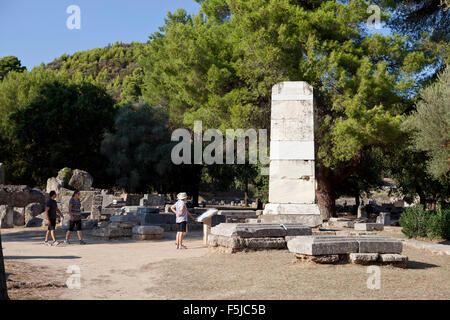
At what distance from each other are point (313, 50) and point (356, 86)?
87.9 inches

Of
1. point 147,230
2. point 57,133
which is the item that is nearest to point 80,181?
point 57,133

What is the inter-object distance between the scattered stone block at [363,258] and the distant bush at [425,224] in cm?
590

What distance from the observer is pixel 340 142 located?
51.9 feet

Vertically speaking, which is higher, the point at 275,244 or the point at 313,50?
the point at 313,50

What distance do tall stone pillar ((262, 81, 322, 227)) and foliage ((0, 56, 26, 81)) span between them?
52.0 metres

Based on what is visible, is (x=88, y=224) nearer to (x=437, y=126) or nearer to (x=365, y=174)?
(x=437, y=126)

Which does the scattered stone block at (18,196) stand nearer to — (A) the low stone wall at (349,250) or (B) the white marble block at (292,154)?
(B) the white marble block at (292,154)

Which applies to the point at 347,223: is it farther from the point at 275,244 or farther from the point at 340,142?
the point at 275,244

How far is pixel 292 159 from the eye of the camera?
10.8 m

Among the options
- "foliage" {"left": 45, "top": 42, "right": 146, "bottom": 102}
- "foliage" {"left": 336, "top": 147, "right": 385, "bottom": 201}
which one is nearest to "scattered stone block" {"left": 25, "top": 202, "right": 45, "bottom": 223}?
"foliage" {"left": 336, "top": 147, "right": 385, "bottom": 201}

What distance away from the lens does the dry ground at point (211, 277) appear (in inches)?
210

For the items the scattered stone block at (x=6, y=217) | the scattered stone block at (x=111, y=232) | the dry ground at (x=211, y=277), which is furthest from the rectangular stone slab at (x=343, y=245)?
the scattered stone block at (x=6, y=217)

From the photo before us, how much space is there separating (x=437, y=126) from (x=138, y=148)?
20514mm
